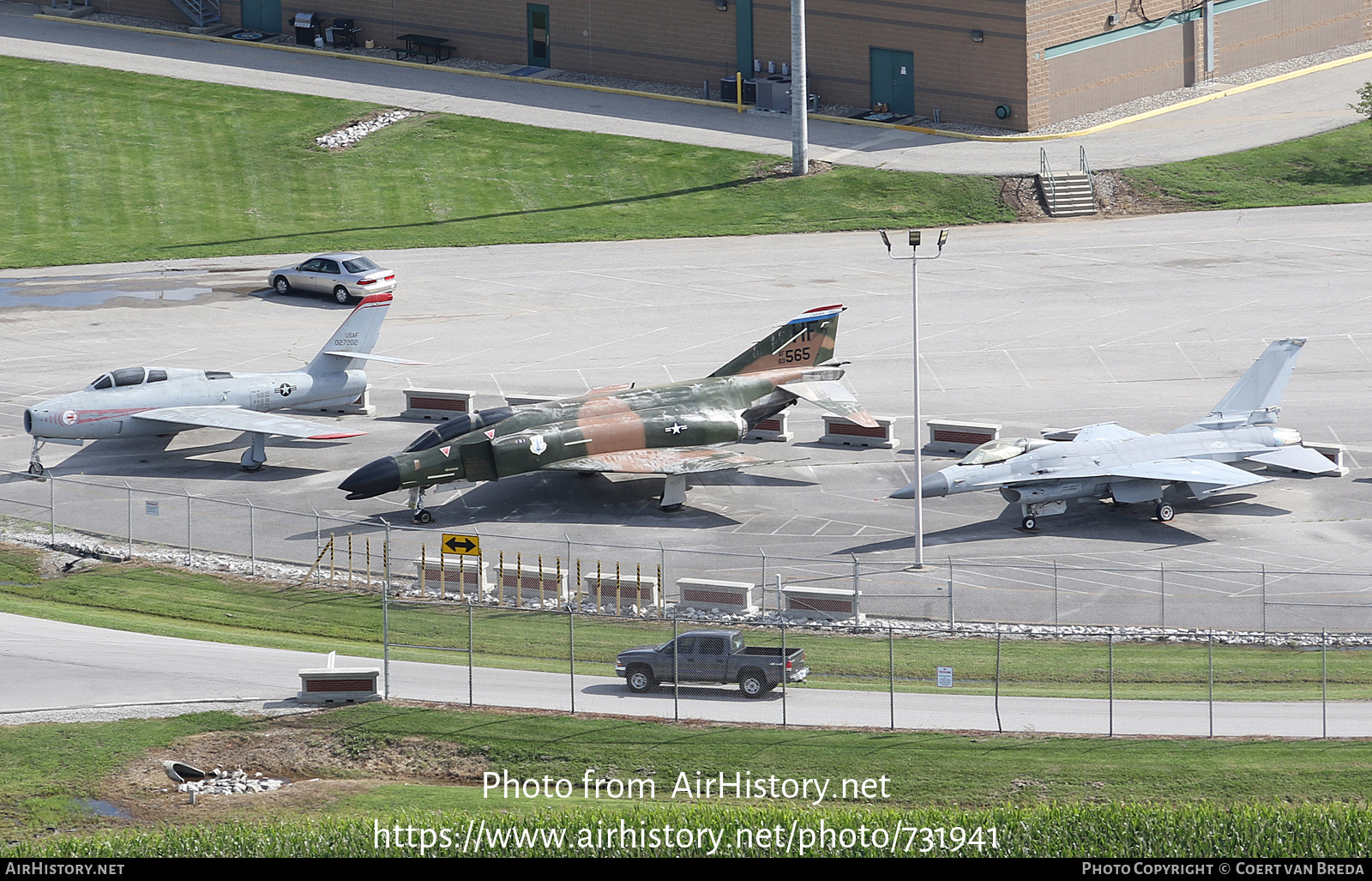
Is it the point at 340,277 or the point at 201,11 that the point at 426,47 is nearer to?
the point at 201,11

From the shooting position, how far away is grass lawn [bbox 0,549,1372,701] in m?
34.6

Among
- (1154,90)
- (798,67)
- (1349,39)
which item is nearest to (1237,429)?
(798,67)

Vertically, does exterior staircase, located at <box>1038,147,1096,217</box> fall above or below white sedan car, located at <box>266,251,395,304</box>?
above

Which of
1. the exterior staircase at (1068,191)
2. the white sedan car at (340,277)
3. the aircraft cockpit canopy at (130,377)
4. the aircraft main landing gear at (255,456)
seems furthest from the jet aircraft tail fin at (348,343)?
the exterior staircase at (1068,191)

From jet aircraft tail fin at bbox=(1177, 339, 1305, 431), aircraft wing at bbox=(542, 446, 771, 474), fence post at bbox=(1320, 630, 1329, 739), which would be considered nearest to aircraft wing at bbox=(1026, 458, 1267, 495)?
jet aircraft tail fin at bbox=(1177, 339, 1305, 431)

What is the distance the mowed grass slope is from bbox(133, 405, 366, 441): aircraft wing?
79.3 ft

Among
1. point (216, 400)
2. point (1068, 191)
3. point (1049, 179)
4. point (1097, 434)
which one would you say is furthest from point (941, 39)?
point (216, 400)

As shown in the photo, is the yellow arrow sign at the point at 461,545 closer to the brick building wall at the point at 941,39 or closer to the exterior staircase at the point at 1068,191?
the exterior staircase at the point at 1068,191

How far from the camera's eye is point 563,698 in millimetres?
33625

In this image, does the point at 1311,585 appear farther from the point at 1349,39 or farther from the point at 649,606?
the point at 1349,39

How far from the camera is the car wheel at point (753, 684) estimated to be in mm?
33281

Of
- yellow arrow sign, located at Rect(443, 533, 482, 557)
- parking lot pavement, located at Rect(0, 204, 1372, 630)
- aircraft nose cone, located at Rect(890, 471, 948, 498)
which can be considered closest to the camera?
yellow arrow sign, located at Rect(443, 533, 482, 557)

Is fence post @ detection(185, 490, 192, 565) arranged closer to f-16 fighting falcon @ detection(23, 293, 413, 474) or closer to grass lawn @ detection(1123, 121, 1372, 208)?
f-16 fighting falcon @ detection(23, 293, 413, 474)

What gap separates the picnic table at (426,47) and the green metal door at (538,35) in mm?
5377
